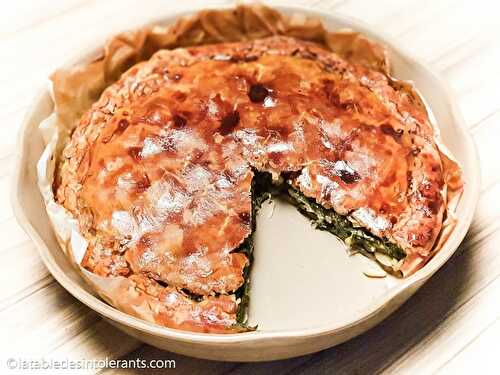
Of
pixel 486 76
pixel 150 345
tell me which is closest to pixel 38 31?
pixel 150 345

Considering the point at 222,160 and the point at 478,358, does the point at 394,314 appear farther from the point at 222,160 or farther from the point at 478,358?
the point at 222,160

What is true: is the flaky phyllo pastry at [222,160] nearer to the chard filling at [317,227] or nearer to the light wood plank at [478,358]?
the chard filling at [317,227]

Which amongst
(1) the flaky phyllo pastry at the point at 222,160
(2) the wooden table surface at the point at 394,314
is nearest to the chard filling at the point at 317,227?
(1) the flaky phyllo pastry at the point at 222,160

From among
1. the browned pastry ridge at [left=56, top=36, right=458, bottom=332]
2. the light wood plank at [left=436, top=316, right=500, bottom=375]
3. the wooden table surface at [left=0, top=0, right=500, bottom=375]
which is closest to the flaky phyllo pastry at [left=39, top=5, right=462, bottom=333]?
the browned pastry ridge at [left=56, top=36, right=458, bottom=332]

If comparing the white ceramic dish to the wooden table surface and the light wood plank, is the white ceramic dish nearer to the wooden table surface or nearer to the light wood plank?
the wooden table surface

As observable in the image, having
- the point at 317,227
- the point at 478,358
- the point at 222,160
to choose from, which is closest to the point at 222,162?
the point at 222,160

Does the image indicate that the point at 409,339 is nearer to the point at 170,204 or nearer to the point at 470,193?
the point at 470,193
